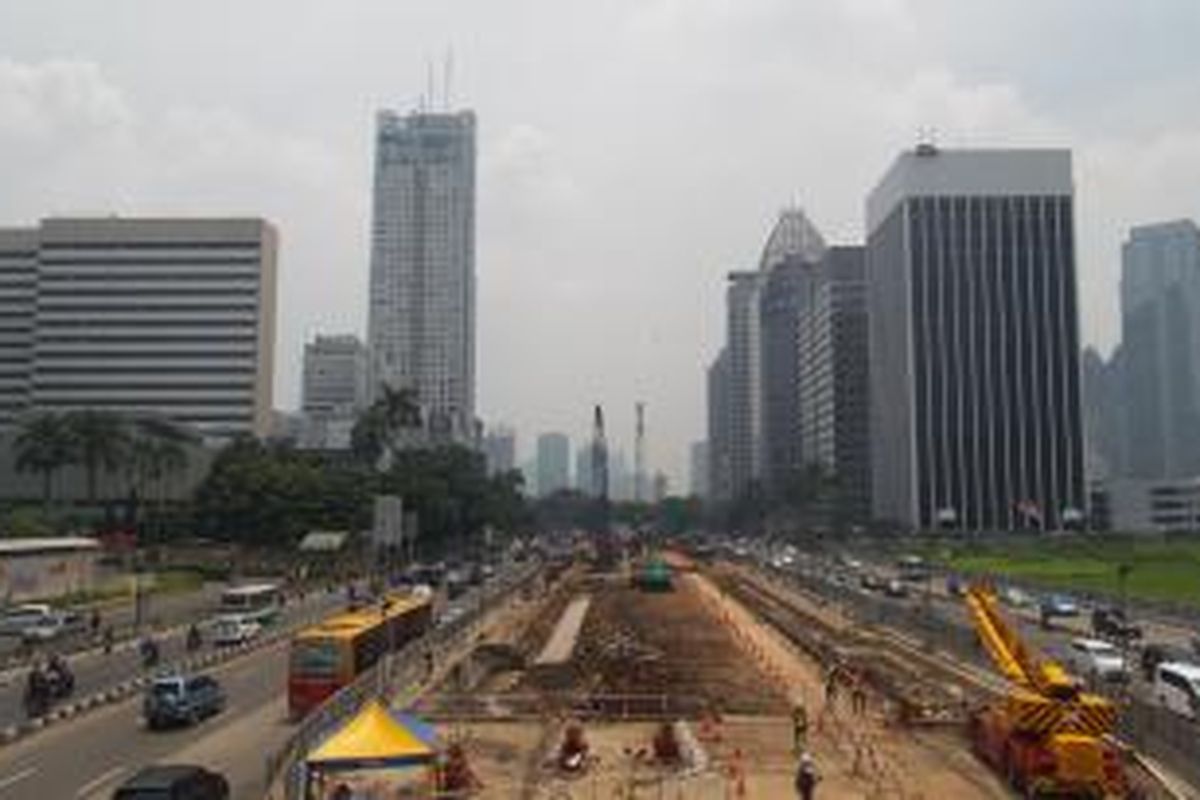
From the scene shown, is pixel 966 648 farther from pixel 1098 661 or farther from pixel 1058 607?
pixel 1058 607

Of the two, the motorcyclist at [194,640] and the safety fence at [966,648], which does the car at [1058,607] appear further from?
the motorcyclist at [194,640]

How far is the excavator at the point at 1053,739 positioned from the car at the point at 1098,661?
14451 mm

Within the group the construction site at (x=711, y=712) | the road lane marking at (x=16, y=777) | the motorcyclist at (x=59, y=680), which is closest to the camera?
the construction site at (x=711, y=712)

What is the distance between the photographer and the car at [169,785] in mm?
28625

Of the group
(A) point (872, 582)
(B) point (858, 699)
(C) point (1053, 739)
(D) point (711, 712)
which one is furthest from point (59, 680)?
(A) point (872, 582)

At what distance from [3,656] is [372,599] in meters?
29.9

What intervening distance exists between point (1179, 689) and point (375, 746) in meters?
25.7

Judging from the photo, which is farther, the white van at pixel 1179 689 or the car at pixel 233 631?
the car at pixel 233 631

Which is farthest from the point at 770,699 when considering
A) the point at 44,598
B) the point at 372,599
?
the point at 44,598

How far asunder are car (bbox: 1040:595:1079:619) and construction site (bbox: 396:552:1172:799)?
8590 mm

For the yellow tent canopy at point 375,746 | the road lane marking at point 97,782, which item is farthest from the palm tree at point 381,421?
the yellow tent canopy at point 375,746

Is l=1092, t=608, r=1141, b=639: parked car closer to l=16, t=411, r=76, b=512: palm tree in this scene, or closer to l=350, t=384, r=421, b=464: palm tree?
l=16, t=411, r=76, b=512: palm tree

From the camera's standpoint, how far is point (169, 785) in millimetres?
28734

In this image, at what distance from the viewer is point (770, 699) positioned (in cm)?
5184
